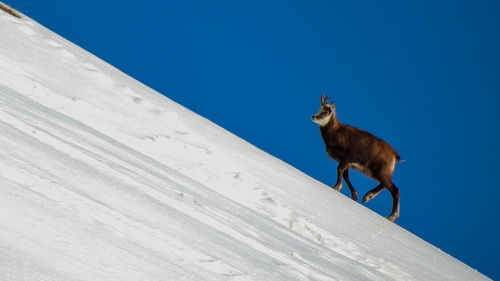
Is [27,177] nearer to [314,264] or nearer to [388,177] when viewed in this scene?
[314,264]

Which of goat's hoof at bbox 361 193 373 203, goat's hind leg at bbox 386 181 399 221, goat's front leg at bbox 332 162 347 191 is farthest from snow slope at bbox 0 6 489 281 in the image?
goat's hoof at bbox 361 193 373 203

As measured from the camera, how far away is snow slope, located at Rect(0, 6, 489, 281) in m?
1.17

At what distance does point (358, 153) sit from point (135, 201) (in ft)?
18.5

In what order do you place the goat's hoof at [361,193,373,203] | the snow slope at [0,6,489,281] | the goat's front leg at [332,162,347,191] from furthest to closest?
1. the goat's hoof at [361,193,373,203]
2. the goat's front leg at [332,162,347,191]
3. the snow slope at [0,6,489,281]

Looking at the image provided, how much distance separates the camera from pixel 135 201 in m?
1.70

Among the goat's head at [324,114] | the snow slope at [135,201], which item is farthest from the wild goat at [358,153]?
the snow slope at [135,201]

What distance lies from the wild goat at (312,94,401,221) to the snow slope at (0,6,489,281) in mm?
2594

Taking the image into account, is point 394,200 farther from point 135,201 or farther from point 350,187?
point 135,201

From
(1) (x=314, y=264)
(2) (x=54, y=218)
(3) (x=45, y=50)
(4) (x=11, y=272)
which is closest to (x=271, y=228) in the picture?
(1) (x=314, y=264)

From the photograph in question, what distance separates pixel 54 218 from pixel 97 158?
864 mm

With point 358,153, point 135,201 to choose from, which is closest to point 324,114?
point 358,153

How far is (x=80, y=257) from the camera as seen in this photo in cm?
110

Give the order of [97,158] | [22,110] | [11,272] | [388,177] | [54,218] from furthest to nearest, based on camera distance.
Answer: [388,177] < [22,110] < [97,158] < [54,218] < [11,272]

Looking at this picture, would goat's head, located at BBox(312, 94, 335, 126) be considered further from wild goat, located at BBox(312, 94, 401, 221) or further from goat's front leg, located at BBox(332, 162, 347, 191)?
goat's front leg, located at BBox(332, 162, 347, 191)
